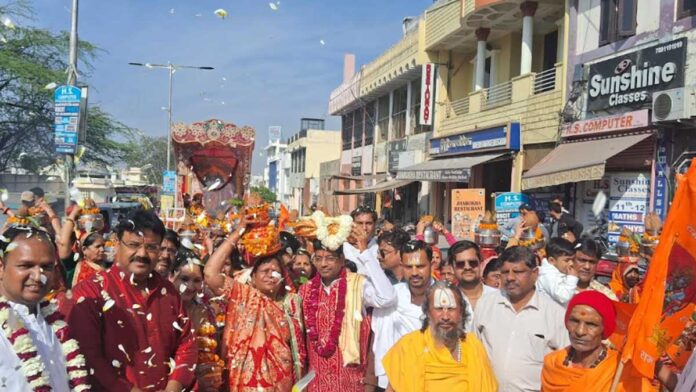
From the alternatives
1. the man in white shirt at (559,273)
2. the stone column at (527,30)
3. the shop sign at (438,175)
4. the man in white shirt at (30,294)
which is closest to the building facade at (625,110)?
the stone column at (527,30)

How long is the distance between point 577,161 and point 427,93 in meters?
9.83

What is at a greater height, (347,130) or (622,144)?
(347,130)

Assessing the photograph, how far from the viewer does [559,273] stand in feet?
16.3

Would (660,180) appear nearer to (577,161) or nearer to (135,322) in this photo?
(577,161)

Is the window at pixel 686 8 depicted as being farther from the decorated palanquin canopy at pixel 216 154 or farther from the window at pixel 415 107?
the window at pixel 415 107

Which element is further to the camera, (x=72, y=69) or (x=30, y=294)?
(x=72, y=69)

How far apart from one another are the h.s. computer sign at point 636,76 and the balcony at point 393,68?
32.0 ft

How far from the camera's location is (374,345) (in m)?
4.25

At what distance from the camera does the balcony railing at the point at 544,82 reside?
14898 millimetres

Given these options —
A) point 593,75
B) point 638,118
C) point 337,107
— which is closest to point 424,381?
point 638,118

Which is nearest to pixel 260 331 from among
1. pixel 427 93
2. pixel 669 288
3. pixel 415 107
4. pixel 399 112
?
pixel 669 288

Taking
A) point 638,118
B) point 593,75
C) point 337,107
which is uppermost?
point 337,107

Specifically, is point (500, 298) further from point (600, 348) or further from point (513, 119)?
point (513, 119)

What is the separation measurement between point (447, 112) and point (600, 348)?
18.2 metres
